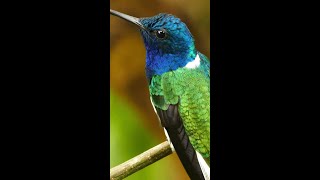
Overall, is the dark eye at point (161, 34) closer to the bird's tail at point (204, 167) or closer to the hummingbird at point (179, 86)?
the hummingbird at point (179, 86)

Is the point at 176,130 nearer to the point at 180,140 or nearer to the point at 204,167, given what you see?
the point at 180,140

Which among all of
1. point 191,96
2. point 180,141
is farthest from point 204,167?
point 191,96

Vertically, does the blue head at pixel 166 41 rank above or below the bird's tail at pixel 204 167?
above

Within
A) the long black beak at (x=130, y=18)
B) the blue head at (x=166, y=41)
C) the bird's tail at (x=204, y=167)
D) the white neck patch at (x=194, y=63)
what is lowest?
the bird's tail at (x=204, y=167)

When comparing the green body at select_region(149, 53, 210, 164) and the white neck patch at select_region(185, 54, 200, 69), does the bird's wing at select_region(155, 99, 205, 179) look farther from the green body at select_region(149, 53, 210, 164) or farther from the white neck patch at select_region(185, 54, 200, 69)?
the white neck patch at select_region(185, 54, 200, 69)

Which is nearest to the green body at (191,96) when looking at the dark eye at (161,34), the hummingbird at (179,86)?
the hummingbird at (179,86)
